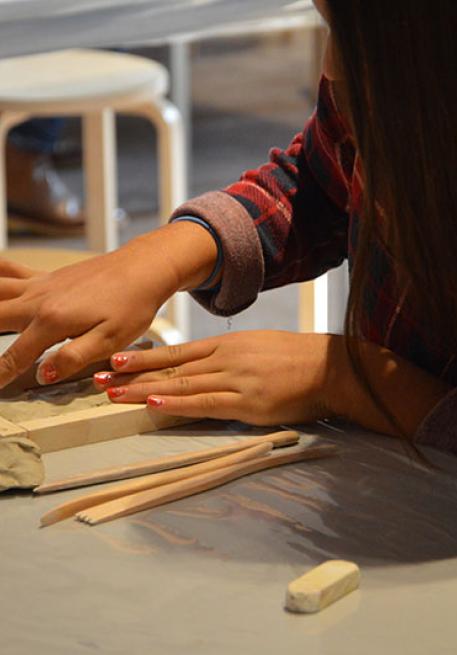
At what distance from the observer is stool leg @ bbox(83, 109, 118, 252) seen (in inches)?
95.3

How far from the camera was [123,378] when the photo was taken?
83cm

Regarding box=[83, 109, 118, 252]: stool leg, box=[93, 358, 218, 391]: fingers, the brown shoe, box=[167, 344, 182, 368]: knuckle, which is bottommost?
the brown shoe

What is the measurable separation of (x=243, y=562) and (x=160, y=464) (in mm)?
129

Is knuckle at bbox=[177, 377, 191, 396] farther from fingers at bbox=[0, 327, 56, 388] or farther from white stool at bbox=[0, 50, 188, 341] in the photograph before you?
white stool at bbox=[0, 50, 188, 341]

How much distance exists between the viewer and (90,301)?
857 millimetres

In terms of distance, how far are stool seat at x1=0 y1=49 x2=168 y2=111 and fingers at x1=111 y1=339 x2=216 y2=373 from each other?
1333mm

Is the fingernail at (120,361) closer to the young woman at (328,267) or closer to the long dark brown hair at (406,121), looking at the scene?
the young woman at (328,267)

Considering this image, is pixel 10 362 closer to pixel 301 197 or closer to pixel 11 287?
pixel 11 287

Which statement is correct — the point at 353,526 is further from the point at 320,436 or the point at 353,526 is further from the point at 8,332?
the point at 8,332

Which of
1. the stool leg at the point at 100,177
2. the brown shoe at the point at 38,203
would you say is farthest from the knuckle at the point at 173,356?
the brown shoe at the point at 38,203

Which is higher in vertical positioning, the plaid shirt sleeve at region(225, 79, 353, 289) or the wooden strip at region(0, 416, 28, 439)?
the plaid shirt sleeve at region(225, 79, 353, 289)

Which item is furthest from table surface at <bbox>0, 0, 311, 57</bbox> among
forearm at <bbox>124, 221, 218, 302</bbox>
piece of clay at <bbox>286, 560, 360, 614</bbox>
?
piece of clay at <bbox>286, 560, 360, 614</bbox>

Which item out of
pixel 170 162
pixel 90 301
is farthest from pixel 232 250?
pixel 170 162

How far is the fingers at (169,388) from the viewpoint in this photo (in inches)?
31.6
